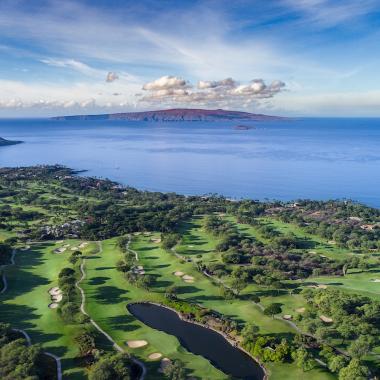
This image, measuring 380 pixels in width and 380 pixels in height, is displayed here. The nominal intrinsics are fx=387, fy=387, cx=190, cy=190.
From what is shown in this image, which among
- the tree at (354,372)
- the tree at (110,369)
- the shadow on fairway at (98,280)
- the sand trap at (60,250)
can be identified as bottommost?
the sand trap at (60,250)

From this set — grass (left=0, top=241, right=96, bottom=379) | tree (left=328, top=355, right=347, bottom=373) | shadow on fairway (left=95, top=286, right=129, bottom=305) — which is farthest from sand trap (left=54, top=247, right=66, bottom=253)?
tree (left=328, top=355, right=347, bottom=373)

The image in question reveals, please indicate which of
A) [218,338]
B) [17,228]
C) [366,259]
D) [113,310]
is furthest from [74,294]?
[366,259]

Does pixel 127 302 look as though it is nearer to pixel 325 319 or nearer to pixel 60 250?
pixel 325 319

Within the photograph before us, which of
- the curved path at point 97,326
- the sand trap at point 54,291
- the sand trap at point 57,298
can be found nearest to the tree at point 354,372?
the curved path at point 97,326

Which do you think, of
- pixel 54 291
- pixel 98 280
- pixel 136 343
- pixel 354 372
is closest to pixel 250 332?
pixel 354 372

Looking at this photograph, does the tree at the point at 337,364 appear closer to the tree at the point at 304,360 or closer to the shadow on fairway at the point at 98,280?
the tree at the point at 304,360

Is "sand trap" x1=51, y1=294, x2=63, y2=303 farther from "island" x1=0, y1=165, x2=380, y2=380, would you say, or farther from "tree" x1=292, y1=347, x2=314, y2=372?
"tree" x1=292, y1=347, x2=314, y2=372
